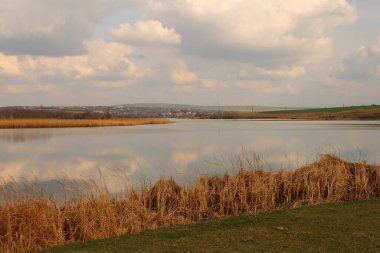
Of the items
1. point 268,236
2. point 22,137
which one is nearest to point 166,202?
point 268,236

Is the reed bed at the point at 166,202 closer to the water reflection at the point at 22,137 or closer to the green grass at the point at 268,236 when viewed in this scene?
the green grass at the point at 268,236

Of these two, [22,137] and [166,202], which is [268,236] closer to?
[166,202]

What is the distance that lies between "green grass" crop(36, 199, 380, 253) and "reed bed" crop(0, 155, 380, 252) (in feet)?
Answer: 2.67

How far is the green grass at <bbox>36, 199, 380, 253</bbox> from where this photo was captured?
4.86 metres

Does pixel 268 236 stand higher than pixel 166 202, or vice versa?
pixel 268 236

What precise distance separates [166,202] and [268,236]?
3305mm

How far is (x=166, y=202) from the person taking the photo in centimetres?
827

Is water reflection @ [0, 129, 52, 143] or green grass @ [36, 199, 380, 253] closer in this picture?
green grass @ [36, 199, 380, 253]

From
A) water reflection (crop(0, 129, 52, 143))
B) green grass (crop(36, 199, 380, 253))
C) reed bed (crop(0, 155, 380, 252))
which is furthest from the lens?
water reflection (crop(0, 129, 52, 143))

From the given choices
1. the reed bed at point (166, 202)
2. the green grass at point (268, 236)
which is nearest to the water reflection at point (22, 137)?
the reed bed at point (166, 202)

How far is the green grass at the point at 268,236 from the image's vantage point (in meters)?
4.86

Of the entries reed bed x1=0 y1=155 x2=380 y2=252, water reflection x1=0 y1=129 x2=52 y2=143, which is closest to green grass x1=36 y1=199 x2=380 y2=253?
reed bed x1=0 y1=155 x2=380 y2=252

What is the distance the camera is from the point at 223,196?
25.8ft

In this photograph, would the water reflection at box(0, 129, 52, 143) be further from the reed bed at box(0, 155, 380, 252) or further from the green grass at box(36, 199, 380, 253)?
the green grass at box(36, 199, 380, 253)
